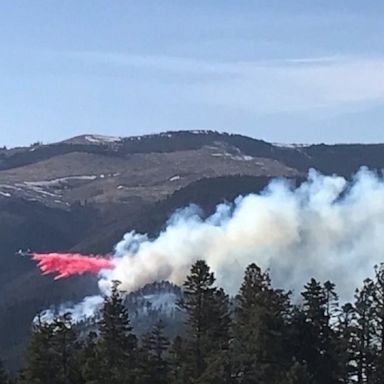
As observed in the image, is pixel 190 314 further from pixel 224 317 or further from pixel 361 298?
pixel 361 298

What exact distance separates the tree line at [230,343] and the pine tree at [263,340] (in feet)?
0.20

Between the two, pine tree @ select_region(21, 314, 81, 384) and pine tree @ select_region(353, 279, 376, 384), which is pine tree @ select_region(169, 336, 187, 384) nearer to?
pine tree @ select_region(21, 314, 81, 384)

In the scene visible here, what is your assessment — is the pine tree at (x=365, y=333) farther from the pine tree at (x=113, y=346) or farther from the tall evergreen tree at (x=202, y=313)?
the pine tree at (x=113, y=346)

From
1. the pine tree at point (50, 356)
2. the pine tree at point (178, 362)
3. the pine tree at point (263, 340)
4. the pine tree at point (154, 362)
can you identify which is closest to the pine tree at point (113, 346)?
the pine tree at point (154, 362)

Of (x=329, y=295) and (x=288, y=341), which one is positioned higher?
(x=329, y=295)

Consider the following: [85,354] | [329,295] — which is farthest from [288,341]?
[85,354]

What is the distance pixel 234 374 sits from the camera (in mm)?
63188

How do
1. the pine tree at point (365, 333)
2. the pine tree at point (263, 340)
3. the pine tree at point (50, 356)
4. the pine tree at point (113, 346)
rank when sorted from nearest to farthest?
the pine tree at point (263, 340), the pine tree at point (113, 346), the pine tree at point (50, 356), the pine tree at point (365, 333)

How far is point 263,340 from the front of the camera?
62.9 m

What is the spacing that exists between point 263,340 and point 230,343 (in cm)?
336

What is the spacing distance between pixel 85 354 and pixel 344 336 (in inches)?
675

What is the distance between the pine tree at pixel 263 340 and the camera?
205 feet

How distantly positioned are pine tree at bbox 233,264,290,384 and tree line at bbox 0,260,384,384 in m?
0.06

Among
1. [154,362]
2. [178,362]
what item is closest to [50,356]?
[154,362]
